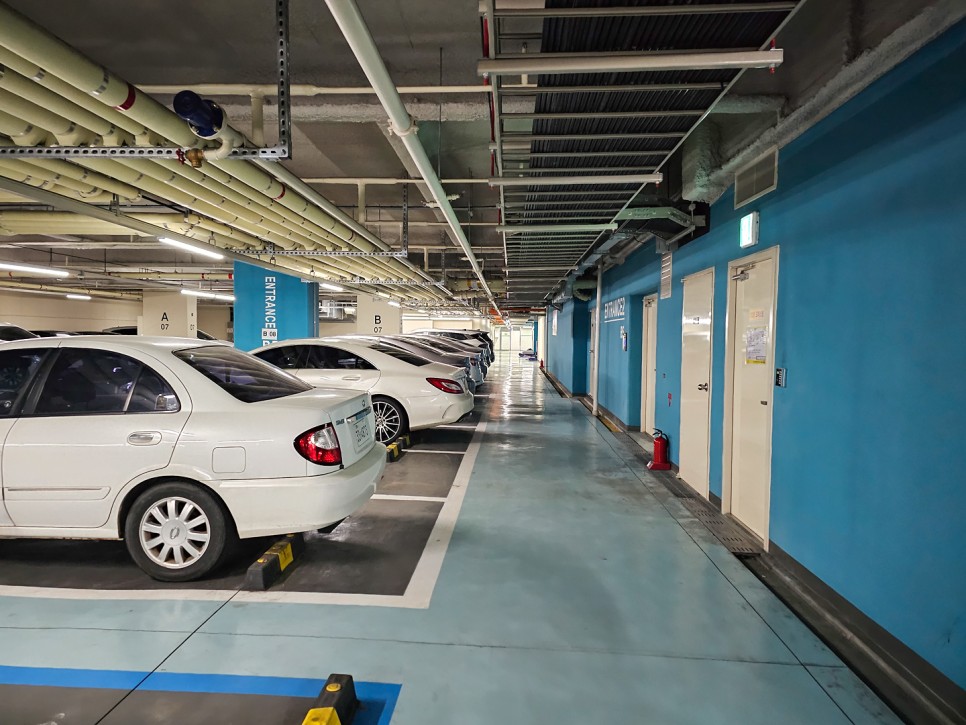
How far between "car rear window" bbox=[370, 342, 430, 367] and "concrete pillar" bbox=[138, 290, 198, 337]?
54.3ft

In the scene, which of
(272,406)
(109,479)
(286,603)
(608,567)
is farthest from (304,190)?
(608,567)

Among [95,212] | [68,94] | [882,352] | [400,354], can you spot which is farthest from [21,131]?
[882,352]

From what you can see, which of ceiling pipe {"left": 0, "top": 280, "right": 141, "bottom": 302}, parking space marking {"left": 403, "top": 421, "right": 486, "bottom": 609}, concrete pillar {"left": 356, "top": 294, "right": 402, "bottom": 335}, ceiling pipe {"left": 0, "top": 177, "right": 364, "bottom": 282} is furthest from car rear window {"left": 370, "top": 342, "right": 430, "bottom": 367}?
ceiling pipe {"left": 0, "top": 280, "right": 141, "bottom": 302}

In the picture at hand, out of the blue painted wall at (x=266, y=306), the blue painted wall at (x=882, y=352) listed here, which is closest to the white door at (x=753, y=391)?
the blue painted wall at (x=882, y=352)

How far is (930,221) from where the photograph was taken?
2.56 meters

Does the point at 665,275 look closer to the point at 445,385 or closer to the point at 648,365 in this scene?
the point at 648,365

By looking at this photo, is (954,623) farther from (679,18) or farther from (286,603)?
(286,603)

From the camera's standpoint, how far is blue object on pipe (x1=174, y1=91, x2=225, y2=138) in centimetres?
309

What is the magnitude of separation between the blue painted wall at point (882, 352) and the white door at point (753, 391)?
0.57 feet

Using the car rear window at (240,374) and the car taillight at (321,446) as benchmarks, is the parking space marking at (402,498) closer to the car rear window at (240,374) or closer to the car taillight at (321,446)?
the car rear window at (240,374)

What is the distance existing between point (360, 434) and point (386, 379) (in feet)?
11.6

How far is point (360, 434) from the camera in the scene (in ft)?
12.6

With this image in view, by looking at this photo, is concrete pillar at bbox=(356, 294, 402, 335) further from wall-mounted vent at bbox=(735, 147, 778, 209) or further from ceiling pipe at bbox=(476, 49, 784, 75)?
ceiling pipe at bbox=(476, 49, 784, 75)

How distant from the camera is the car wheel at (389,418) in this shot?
7.39 meters
